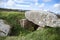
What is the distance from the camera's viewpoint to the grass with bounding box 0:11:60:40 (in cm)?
273

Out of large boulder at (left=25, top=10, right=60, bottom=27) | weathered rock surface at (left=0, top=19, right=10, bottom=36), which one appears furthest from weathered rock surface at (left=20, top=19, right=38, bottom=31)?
weathered rock surface at (left=0, top=19, right=10, bottom=36)

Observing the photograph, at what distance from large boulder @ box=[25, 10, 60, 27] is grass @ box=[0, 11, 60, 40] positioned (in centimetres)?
9

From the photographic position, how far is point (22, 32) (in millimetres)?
2924

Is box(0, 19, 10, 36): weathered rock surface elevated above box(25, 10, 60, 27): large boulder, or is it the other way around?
box(25, 10, 60, 27): large boulder

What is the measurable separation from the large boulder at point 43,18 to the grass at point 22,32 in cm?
9

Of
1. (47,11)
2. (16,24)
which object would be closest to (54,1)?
(47,11)

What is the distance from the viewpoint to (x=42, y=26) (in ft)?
9.41

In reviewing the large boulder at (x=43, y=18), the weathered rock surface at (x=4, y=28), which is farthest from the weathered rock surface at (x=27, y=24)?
the weathered rock surface at (x=4, y=28)

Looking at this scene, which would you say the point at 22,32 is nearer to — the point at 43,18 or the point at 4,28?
the point at 4,28

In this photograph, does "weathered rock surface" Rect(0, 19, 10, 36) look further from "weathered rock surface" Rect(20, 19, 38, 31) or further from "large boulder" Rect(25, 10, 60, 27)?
"large boulder" Rect(25, 10, 60, 27)

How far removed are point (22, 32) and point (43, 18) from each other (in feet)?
1.41

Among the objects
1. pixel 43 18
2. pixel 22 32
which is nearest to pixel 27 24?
pixel 22 32

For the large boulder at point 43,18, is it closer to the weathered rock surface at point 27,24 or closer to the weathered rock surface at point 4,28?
the weathered rock surface at point 27,24

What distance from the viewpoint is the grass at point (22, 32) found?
8.95 feet
